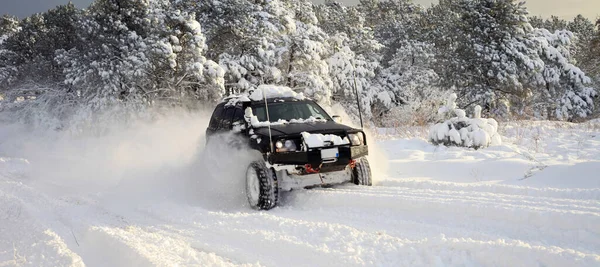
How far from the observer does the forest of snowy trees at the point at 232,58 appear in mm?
19547

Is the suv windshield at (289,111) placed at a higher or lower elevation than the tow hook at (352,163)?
higher

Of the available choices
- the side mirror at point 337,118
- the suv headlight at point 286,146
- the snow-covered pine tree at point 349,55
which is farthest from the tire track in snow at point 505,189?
the snow-covered pine tree at point 349,55

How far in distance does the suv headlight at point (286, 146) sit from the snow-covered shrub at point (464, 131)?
19.5 feet

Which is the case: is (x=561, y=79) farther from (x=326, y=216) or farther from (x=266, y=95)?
(x=326, y=216)

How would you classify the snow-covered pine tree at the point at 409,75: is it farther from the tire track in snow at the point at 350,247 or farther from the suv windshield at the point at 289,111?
the tire track in snow at the point at 350,247

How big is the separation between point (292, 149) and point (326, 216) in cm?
124

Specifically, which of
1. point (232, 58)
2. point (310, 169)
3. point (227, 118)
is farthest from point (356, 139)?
point (232, 58)

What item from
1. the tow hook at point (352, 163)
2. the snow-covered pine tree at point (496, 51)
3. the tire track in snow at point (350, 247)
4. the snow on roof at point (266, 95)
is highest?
the snow-covered pine tree at point (496, 51)

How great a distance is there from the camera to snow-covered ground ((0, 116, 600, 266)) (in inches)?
163

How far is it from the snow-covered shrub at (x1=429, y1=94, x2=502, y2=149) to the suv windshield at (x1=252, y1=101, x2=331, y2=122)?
4.50 metres

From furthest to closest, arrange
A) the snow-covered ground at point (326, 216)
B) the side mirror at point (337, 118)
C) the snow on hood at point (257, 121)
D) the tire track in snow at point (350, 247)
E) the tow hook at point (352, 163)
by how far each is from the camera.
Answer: the side mirror at point (337, 118)
the snow on hood at point (257, 121)
the tow hook at point (352, 163)
the snow-covered ground at point (326, 216)
the tire track in snow at point (350, 247)

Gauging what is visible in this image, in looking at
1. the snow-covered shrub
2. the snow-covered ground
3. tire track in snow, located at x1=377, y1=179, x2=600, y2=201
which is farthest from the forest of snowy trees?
tire track in snow, located at x1=377, y1=179, x2=600, y2=201

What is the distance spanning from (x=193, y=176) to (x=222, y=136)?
1.42m

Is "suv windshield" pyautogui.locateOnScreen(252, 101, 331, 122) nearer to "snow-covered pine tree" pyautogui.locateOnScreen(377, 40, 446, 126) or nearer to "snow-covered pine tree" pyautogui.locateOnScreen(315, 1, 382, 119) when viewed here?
"snow-covered pine tree" pyautogui.locateOnScreen(315, 1, 382, 119)
